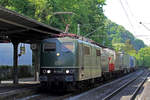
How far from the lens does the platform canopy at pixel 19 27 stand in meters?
12.1

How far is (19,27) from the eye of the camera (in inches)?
574

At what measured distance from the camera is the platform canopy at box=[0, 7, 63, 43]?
12102 mm

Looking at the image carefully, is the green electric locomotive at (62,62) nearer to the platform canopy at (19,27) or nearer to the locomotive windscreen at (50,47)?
the locomotive windscreen at (50,47)

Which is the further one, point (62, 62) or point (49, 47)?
point (49, 47)

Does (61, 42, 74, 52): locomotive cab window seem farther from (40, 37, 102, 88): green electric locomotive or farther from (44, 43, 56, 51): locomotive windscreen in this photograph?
(44, 43, 56, 51): locomotive windscreen

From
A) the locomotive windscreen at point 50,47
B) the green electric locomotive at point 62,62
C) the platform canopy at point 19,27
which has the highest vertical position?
the platform canopy at point 19,27

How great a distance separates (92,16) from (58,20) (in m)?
13.7

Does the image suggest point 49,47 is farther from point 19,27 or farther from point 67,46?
point 19,27

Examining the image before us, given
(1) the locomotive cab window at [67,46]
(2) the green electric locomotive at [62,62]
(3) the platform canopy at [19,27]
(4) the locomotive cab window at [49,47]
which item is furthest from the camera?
(4) the locomotive cab window at [49,47]

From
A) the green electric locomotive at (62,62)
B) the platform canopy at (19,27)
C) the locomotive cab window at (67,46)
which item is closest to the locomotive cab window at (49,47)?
the green electric locomotive at (62,62)

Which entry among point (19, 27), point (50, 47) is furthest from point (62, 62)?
point (19, 27)

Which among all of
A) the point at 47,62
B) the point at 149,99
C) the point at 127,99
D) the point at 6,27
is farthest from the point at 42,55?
the point at 149,99

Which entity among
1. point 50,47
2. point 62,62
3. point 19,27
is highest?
point 19,27

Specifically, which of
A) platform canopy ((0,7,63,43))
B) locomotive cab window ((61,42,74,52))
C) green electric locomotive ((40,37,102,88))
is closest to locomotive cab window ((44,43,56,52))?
green electric locomotive ((40,37,102,88))
